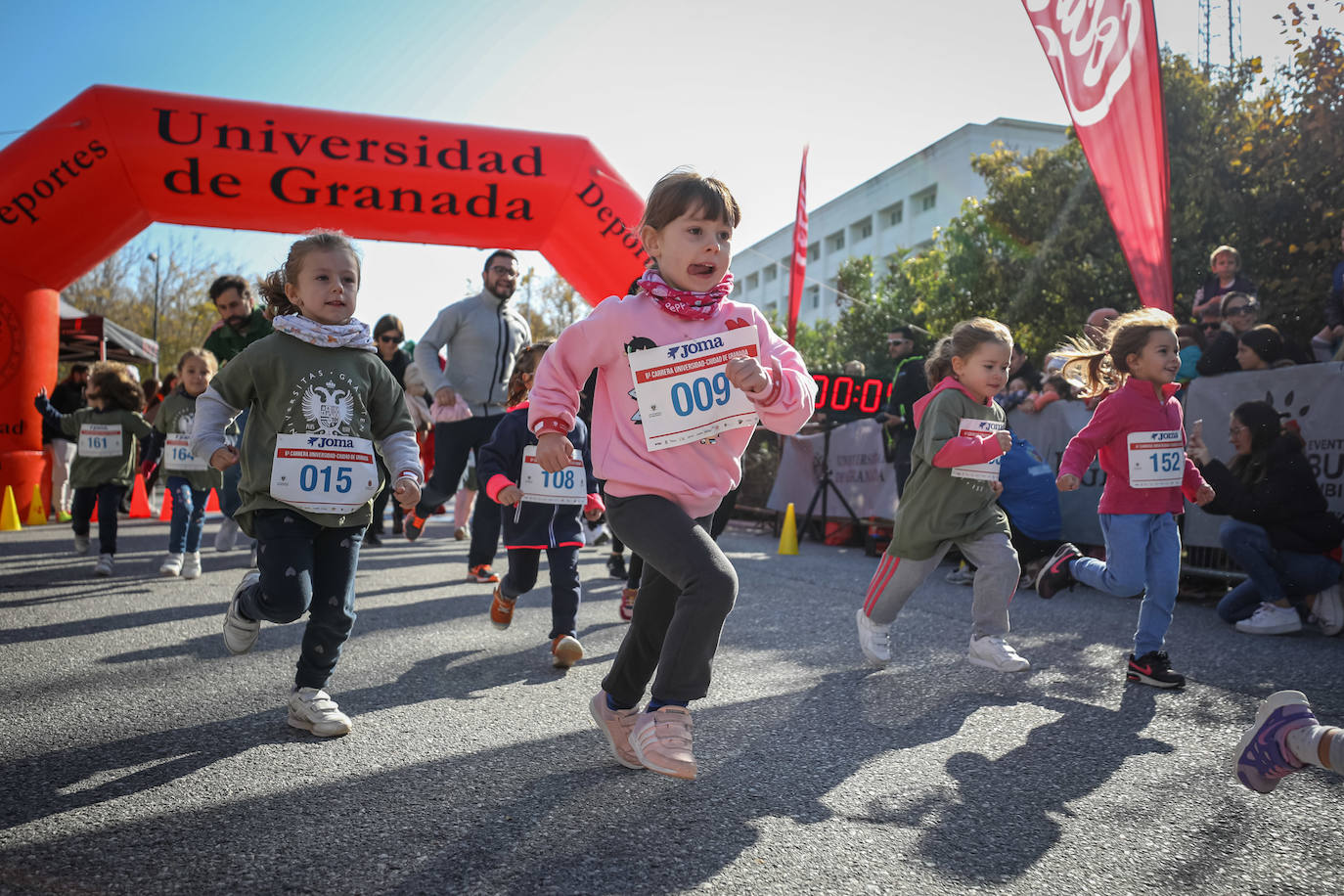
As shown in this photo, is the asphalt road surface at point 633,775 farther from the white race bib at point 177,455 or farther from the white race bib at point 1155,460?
the white race bib at point 177,455

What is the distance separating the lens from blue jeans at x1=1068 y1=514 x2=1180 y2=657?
4.05m

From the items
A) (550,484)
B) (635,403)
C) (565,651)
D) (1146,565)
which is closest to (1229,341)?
(1146,565)

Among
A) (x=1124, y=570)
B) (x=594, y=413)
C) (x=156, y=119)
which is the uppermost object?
(x=156, y=119)

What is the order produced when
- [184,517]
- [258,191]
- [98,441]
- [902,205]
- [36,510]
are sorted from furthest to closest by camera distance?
[902,205] < [36,510] < [258,191] < [98,441] < [184,517]

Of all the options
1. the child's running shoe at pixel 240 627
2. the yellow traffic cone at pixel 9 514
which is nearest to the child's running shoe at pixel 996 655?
the child's running shoe at pixel 240 627

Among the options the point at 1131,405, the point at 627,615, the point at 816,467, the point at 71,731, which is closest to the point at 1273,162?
the point at 816,467

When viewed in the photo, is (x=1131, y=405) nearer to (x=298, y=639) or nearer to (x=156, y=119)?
(x=298, y=639)

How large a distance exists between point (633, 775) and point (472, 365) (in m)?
4.44

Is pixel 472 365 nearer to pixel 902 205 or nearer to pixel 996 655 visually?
pixel 996 655

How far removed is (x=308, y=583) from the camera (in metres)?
3.18

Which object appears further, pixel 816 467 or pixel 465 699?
pixel 816 467

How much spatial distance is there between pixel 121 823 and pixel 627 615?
339 centimetres

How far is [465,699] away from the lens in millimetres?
3613

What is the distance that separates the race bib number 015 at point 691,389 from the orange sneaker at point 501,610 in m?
2.27
